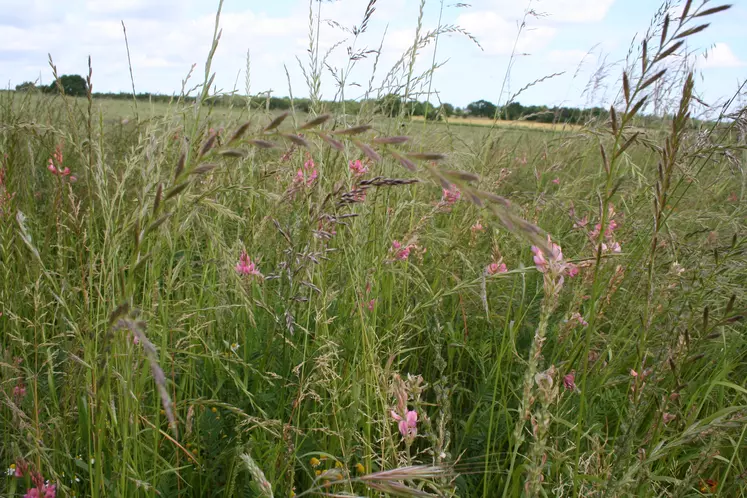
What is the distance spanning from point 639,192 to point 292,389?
174cm

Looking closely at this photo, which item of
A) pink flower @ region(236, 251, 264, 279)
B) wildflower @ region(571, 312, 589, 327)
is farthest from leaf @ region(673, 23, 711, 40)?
pink flower @ region(236, 251, 264, 279)

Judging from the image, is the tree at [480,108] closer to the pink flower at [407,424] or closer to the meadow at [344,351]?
the meadow at [344,351]

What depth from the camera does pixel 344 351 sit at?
182cm

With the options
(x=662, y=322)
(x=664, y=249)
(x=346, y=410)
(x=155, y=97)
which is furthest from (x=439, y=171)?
(x=155, y=97)

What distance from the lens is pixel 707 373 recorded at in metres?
2.27

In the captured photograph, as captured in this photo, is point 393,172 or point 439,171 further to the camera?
point 393,172

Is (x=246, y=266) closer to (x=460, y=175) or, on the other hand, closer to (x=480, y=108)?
(x=460, y=175)

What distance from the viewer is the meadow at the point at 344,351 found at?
1.10m

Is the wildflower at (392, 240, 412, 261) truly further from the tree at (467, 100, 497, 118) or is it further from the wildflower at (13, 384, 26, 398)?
the tree at (467, 100, 497, 118)

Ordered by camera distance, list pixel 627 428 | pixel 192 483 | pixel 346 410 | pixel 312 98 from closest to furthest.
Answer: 1. pixel 627 428
2. pixel 192 483
3. pixel 346 410
4. pixel 312 98

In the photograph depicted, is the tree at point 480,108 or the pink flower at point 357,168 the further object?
the tree at point 480,108

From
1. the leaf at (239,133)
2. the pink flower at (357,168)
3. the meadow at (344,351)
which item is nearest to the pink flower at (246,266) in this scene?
the meadow at (344,351)

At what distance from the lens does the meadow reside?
110 cm

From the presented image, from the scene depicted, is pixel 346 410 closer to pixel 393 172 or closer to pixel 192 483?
pixel 192 483
